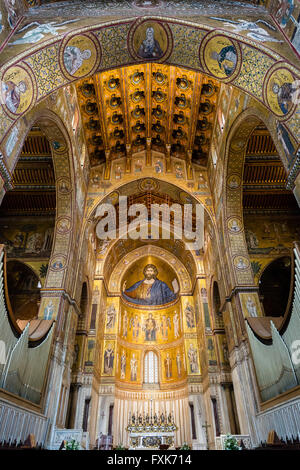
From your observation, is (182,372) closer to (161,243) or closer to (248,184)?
(161,243)

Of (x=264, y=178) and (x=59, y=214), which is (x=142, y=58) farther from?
(x=264, y=178)

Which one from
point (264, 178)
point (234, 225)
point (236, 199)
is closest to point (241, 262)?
point (234, 225)

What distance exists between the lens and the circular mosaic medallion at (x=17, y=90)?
21.7 ft

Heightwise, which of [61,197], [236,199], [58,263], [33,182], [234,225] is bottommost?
[58,263]

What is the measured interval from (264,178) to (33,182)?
1202 cm

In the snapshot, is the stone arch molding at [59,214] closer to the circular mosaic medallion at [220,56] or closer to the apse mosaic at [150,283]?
the circular mosaic medallion at [220,56]

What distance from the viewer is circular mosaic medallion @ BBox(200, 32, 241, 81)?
786 centimetres

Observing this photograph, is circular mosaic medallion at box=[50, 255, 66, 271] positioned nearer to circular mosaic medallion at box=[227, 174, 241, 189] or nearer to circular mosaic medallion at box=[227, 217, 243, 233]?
circular mosaic medallion at box=[227, 217, 243, 233]

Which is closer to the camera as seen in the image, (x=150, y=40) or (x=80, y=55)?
(x=80, y=55)

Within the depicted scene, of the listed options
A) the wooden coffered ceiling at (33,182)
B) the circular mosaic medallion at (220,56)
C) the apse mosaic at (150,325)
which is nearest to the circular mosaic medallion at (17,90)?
the circular mosaic medallion at (220,56)

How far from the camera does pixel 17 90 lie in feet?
23.2

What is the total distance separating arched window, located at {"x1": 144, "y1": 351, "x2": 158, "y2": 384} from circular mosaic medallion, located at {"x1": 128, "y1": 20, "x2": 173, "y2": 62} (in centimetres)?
1913

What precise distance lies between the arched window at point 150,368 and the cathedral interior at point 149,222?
10 centimetres

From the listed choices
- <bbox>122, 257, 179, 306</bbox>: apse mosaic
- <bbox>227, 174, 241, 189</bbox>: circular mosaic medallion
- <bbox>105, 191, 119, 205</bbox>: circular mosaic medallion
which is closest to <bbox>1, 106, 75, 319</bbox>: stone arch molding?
<bbox>105, 191, 119, 205</bbox>: circular mosaic medallion
